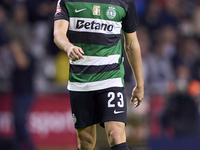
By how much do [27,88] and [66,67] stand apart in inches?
50.7

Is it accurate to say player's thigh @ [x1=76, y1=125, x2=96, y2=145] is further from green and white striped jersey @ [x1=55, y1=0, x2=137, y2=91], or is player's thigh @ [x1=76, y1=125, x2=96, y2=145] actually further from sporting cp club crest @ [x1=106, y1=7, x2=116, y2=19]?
sporting cp club crest @ [x1=106, y1=7, x2=116, y2=19]

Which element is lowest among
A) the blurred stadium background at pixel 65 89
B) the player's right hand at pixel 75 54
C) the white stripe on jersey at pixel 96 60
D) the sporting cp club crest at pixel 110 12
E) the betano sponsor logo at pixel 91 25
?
the blurred stadium background at pixel 65 89

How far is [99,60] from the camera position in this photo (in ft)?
13.4

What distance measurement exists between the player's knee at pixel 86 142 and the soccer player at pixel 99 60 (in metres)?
0.09

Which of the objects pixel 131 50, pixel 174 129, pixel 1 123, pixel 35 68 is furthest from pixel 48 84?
pixel 131 50

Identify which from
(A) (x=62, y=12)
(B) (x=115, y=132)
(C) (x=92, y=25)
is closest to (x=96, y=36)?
(C) (x=92, y=25)

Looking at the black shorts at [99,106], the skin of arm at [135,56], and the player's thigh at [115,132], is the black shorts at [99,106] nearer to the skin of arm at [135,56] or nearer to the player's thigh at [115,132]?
the player's thigh at [115,132]

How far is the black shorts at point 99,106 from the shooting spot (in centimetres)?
401

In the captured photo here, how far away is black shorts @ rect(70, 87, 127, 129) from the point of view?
4008 millimetres

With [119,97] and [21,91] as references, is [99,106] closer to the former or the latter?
[119,97]

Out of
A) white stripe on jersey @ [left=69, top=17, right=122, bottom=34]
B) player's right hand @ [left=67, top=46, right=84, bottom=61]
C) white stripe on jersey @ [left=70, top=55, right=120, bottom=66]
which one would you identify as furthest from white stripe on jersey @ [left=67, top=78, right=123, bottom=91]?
player's right hand @ [left=67, top=46, right=84, bottom=61]

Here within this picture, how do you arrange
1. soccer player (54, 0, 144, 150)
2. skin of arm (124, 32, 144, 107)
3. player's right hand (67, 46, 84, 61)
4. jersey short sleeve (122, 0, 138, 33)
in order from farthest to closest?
skin of arm (124, 32, 144, 107) → jersey short sleeve (122, 0, 138, 33) → soccer player (54, 0, 144, 150) → player's right hand (67, 46, 84, 61)

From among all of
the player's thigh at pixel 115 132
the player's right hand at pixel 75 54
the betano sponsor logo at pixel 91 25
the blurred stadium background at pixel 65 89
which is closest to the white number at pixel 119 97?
the player's thigh at pixel 115 132

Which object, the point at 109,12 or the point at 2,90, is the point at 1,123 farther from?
the point at 109,12
